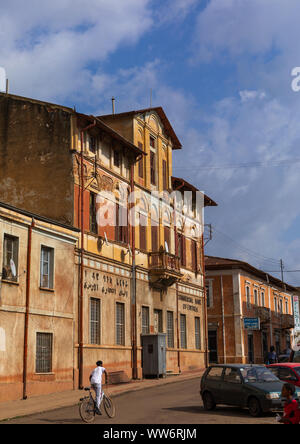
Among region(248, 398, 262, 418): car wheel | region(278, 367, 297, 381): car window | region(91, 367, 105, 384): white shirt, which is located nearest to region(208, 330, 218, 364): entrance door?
region(278, 367, 297, 381): car window

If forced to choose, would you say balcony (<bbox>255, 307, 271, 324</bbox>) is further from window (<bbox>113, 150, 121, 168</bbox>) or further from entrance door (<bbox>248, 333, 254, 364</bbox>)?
window (<bbox>113, 150, 121, 168</bbox>)

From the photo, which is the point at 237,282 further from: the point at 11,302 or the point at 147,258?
the point at 11,302

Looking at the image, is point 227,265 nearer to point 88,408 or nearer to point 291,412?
point 88,408

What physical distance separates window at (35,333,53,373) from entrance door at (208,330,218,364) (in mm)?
26855

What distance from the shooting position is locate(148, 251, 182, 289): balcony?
31.8m

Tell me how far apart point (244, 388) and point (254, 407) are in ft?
2.25

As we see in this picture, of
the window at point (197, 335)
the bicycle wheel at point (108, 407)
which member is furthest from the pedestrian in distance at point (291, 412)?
the window at point (197, 335)

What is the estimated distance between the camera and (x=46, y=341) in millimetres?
22719

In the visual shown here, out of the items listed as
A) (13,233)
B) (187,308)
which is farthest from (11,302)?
(187,308)

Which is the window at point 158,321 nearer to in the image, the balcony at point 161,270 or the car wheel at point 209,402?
the balcony at point 161,270

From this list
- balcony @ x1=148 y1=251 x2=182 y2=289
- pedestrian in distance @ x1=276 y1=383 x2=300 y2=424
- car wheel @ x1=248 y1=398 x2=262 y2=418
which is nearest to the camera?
pedestrian in distance @ x1=276 y1=383 x2=300 y2=424

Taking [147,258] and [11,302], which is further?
[147,258]

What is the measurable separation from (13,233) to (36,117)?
741 centimetres
